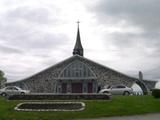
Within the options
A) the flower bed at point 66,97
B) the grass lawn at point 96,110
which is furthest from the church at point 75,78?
the grass lawn at point 96,110

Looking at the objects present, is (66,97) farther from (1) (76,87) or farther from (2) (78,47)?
(2) (78,47)

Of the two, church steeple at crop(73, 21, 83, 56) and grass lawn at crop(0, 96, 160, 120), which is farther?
church steeple at crop(73, 21, 83, 56)

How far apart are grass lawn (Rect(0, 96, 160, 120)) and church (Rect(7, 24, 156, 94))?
23.2 metres

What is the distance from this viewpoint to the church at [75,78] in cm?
4972

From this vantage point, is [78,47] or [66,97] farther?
[78,47]

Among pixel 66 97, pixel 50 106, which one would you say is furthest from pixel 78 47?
pixel 50 106

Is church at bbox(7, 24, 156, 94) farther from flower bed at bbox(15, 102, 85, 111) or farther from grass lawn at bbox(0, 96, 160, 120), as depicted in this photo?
flower bed at bbox(15, 102, 85, 111)

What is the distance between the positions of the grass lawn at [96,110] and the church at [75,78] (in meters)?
23.2

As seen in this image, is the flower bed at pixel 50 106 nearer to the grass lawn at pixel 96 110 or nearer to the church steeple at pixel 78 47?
the grass lawn at pixel 96 110

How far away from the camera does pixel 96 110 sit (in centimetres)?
2194

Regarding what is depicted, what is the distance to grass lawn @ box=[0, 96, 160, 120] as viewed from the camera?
1992cm

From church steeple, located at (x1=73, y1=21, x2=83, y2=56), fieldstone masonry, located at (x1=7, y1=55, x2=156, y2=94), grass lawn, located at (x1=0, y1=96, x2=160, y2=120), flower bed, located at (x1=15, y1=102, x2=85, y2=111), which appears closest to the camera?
grass lawn, located at (x1=0, y1=96, x2=160, y2=120)

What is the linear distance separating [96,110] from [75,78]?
28130mm

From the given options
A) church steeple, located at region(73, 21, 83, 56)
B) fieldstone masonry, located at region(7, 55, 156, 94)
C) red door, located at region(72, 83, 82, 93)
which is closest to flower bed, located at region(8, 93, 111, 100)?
fieldstone masonry, located at region(7, 55, 156, 94)
